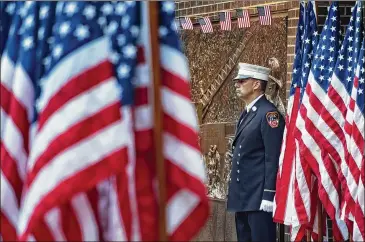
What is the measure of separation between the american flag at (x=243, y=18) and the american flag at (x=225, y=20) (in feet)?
0.58

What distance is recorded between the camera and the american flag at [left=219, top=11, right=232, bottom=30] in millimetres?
11148

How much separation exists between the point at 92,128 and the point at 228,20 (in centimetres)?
634

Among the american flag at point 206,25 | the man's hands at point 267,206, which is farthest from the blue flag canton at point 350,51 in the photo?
the american flag at point 206,25

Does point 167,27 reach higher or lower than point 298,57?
higher

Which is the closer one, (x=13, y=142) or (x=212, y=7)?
(x=13, y=142)

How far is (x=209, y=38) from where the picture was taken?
1202cm

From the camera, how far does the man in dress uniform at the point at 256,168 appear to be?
8992mm

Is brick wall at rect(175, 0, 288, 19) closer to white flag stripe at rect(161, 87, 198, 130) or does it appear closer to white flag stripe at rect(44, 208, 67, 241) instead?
white flag stripe at rect(161, 87, 198, 130)

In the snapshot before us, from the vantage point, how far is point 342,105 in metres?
8.23

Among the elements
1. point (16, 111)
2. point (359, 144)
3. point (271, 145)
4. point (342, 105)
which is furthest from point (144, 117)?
point (271, 145)

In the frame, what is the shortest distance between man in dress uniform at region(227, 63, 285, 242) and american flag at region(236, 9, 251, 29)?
5.53ft

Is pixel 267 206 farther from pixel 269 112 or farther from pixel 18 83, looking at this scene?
pixel 18 83

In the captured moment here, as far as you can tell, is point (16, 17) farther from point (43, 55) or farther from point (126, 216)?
point (126, 216)

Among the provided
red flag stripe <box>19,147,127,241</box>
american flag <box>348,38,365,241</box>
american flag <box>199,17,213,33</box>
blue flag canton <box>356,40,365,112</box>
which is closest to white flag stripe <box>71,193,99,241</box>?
red flag stripe <box>19,147,127,241</box>
